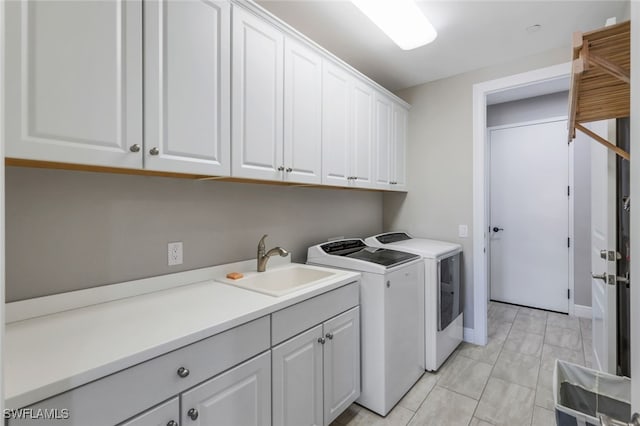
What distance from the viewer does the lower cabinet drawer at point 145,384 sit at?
0.78m

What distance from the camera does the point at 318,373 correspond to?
1578 mm

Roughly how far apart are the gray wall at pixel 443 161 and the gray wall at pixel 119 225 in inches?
62.0

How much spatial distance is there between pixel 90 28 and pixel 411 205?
2.88 m

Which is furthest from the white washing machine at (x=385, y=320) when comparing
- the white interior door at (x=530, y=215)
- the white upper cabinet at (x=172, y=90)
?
the white interior door at (x=530, y=215)

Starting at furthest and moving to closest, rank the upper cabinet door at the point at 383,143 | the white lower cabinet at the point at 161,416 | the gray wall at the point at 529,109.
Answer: the gray wall at the point at 529,109 → the upper cabinet door at the point at 383,143 → the white lower cabinet at the point at 161,416

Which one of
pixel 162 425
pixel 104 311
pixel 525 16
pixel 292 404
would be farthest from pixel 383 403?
pixel 525 16

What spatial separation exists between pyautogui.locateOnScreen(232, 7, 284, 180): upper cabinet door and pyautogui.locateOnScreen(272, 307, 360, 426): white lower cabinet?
2.94 ft

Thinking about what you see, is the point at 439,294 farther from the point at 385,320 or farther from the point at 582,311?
the point at 582,311

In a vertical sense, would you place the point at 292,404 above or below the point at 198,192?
below

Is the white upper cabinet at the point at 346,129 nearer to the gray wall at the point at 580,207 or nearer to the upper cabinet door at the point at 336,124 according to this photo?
the upper cabinet door at the point at 336,124

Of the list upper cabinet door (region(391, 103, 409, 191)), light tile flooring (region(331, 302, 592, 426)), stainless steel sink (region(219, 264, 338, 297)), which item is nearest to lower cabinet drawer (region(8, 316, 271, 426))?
stainless steel sink (region(219, 264, 338, 297))

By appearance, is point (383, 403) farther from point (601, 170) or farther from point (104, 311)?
point (601, 170)

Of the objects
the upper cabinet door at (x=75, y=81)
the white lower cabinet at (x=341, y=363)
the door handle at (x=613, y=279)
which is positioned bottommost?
the white lower cabinet at (x=341, y=363)

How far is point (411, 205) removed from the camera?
10.6ft
